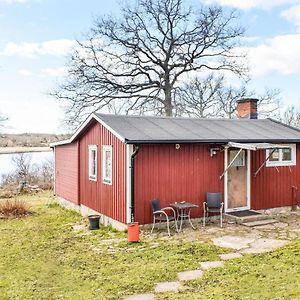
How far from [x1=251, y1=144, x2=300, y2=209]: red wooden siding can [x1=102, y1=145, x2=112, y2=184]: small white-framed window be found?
14.4 feet

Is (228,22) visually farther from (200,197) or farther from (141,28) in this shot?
(200,197)

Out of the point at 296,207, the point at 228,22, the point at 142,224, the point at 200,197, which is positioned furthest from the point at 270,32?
the point at 142,224

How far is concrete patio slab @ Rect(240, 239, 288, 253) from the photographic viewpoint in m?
7.69

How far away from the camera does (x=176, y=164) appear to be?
1020 cm

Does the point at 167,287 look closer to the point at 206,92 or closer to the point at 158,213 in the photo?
the point at 158,213

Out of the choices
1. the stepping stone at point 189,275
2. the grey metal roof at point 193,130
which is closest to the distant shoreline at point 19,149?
the grey metal roof at point 193,130

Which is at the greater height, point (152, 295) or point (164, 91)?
point (164, 91)

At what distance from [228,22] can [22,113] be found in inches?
594

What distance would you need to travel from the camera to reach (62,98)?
2195cm

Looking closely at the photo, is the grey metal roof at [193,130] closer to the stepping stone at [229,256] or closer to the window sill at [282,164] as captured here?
the window sill at [282,164]

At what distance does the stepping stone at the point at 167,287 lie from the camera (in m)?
5.78

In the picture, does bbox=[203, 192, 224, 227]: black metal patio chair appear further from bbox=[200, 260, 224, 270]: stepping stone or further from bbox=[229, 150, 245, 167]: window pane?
bbox=[200, 260, 224, 270]: stepping stone

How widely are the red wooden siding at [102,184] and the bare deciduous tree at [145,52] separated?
393 inches

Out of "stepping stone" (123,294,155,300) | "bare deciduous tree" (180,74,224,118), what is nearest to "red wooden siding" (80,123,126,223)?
"stepping stone" (123,294,155,300)
